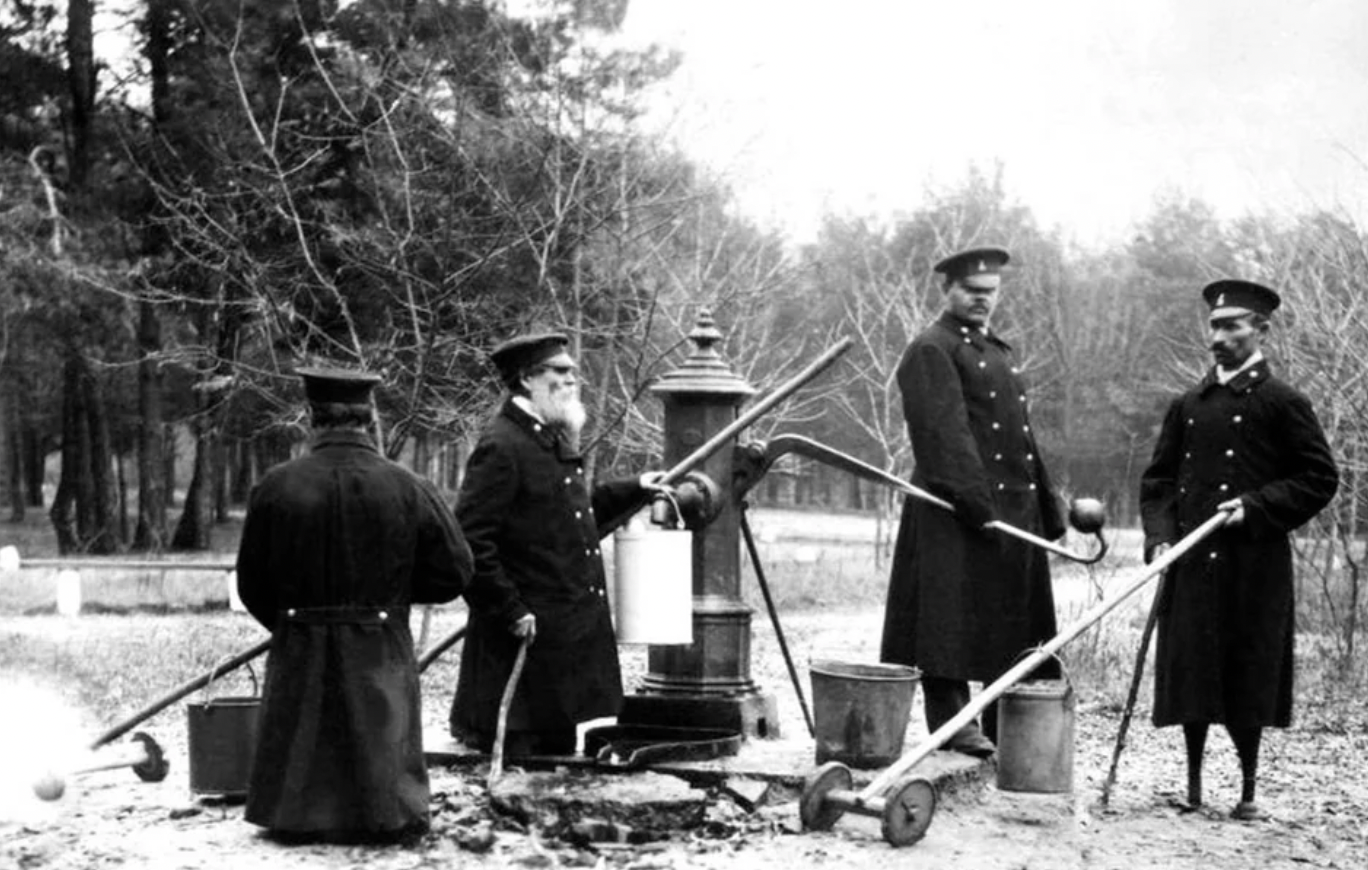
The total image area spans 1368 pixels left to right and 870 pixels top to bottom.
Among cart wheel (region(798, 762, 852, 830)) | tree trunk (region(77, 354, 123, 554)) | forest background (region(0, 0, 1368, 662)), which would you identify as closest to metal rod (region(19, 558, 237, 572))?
forest background (region(0, 0, 1368, 662))

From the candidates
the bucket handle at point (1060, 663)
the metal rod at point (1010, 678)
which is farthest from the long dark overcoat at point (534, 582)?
the bucket handle at point (1060, 663)

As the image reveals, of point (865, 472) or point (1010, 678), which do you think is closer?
point (1010, 678)

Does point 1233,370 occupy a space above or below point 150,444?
below

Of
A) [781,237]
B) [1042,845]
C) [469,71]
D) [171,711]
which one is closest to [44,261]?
[469,71]

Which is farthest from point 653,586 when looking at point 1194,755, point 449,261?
point 449,261

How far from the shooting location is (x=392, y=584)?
613cm

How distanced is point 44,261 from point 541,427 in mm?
17018

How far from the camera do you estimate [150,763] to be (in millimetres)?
7309

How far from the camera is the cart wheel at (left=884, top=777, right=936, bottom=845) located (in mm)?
6008

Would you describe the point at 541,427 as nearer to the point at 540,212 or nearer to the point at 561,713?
the point at 561,713

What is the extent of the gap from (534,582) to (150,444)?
21993 millimetres

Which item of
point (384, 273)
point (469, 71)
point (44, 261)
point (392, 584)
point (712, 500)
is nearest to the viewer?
point (392, 584)

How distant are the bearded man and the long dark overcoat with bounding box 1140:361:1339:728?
96.9 inches

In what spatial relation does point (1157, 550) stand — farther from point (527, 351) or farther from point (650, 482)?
point (527, 351)
